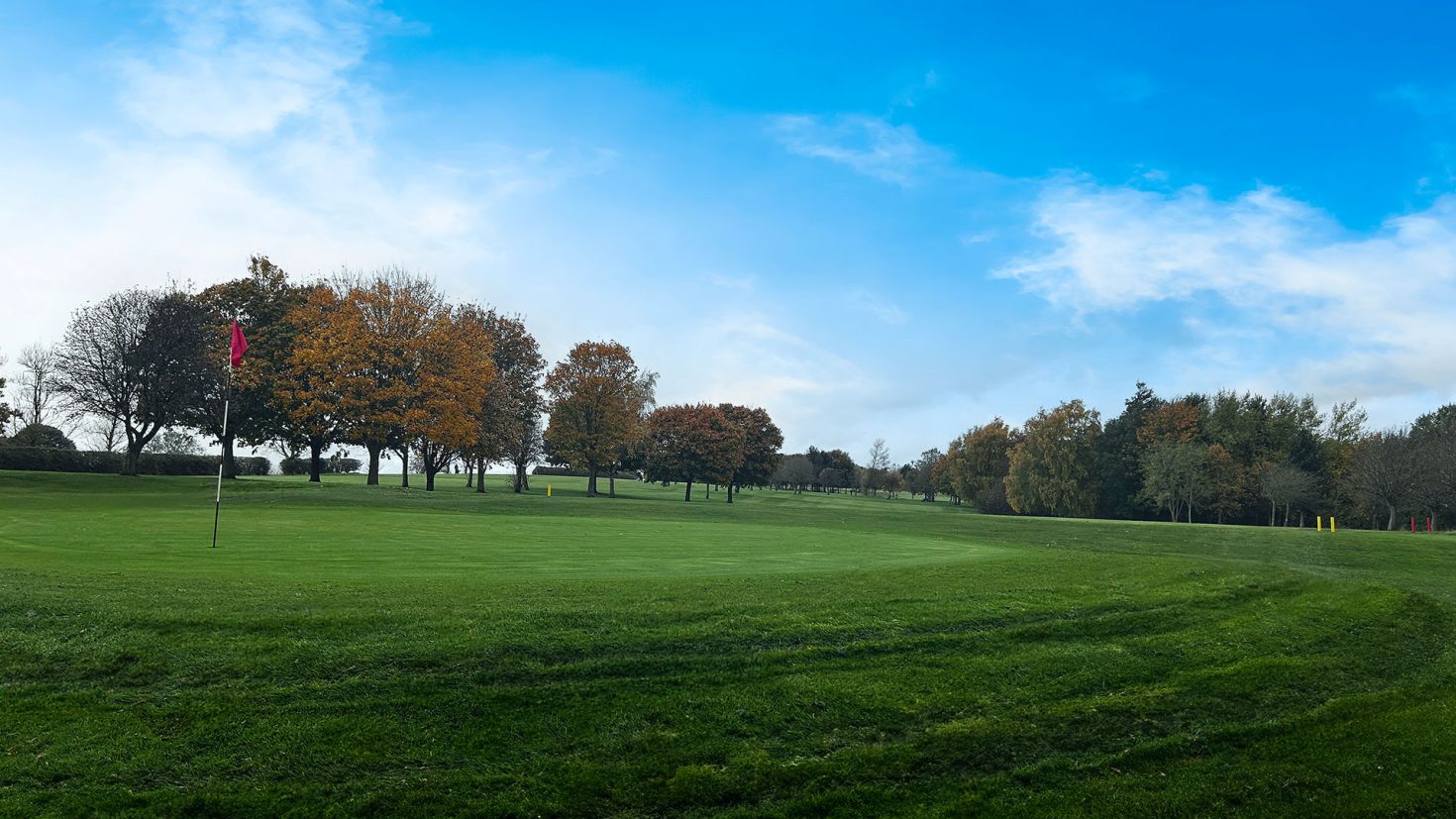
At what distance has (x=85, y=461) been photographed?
65.1 meters

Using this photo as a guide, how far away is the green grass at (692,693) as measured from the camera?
802 cm

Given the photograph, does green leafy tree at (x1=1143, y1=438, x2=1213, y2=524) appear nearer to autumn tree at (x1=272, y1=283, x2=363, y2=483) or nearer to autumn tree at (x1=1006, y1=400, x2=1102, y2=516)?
autumn tree at (x1=1006, y1=400, x2=1102, y2=516)

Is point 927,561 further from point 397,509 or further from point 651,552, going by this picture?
point 397,509

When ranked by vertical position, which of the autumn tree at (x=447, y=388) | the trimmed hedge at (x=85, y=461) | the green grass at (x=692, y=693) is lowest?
the green grass at (x=692, y=693)

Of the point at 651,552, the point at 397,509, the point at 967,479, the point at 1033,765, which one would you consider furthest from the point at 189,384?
the point at 967,479

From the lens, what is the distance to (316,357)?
54.8 meters

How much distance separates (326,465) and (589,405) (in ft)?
181

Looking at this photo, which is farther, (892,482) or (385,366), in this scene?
(892,482)

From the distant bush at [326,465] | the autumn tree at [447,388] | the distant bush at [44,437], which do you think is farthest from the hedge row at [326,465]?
the autumn tree at [447,388]

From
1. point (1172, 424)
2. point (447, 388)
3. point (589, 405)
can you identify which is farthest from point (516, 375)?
point (1172, 424)

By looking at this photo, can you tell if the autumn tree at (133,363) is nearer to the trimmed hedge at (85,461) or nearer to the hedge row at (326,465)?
the trimmed hedge at (85,461)

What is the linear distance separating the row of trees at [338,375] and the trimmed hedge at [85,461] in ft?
16.3

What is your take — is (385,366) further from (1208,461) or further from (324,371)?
(1208,461)

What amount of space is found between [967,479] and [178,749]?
11221 centimetres
